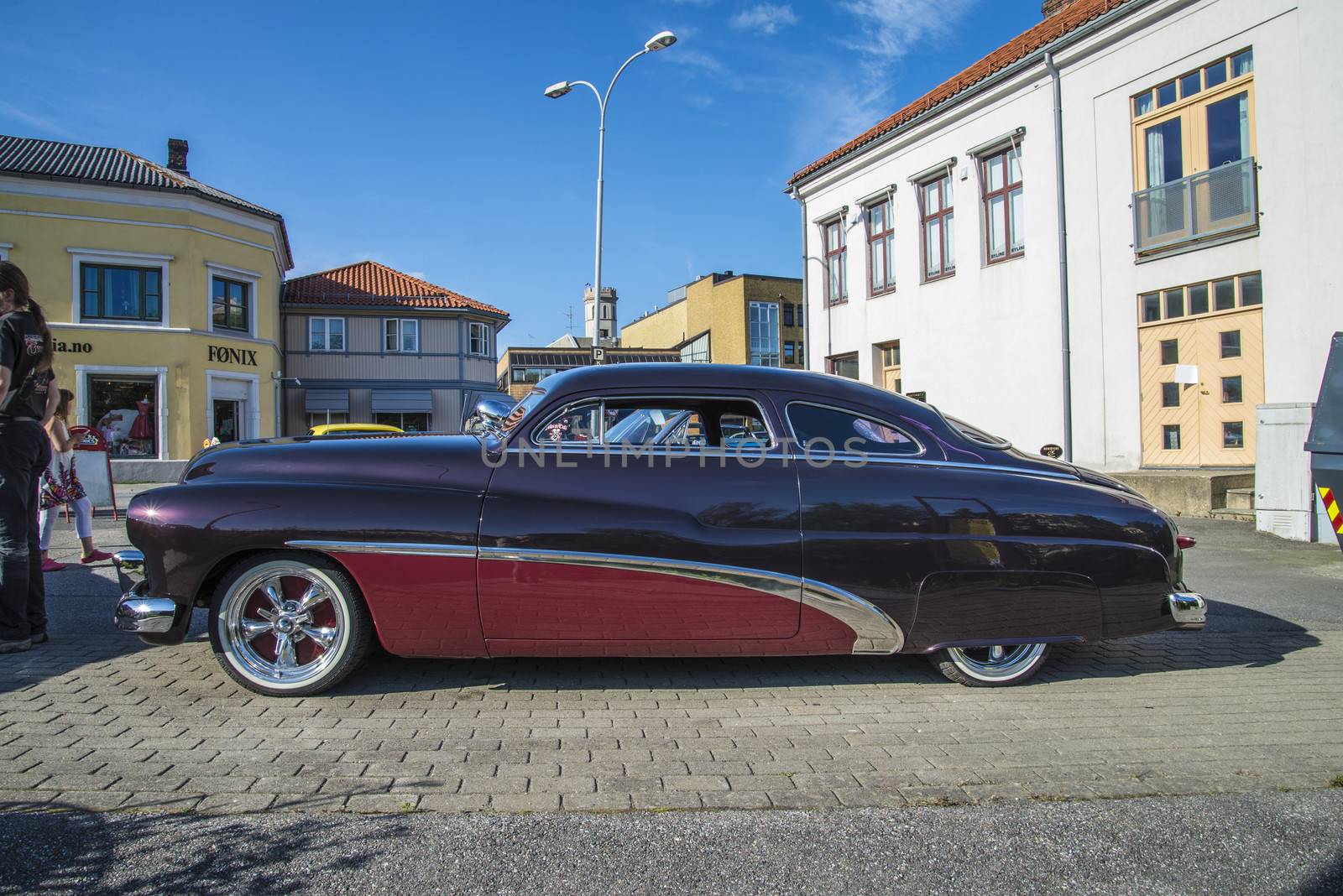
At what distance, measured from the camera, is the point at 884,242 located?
758 inches

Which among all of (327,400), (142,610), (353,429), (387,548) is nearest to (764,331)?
(327,400)

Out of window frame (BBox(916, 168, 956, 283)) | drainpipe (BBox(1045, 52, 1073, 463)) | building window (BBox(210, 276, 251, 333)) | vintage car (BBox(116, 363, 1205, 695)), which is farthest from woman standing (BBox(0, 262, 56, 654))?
building window (BBox(210, 276, 251, 333))

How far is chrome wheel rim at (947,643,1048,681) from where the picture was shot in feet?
12.7

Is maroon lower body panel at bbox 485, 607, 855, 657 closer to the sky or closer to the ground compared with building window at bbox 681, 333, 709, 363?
closer to the ground

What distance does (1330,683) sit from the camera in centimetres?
398

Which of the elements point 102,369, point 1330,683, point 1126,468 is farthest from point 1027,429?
point 102,369

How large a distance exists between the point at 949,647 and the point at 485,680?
221 cm

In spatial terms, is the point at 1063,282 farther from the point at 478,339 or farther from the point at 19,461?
the point at 478,339

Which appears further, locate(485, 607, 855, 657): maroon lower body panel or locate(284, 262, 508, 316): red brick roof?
locate(284, 262, 508, 316): red brick roof

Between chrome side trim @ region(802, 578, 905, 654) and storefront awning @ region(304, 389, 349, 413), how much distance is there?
3224 cm

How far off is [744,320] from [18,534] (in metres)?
52.1

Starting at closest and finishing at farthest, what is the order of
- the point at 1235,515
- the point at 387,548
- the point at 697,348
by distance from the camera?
the point at 387,548 → the point at 1235,515 → the point at 697,348

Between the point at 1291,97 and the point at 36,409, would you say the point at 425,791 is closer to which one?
the point at 36,409

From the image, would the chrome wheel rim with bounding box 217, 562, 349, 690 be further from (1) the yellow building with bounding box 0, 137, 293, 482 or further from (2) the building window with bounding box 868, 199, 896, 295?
(1) the yellow building with bounding box 0, 137, 293, 482
